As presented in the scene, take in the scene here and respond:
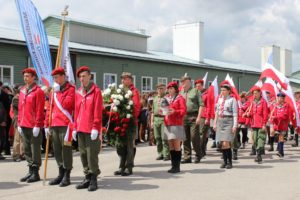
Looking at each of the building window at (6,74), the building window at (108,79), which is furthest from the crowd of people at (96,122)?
the building window at (108,79)

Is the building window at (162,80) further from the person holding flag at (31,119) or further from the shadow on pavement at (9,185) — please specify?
the shadow on pavement at (9,185)

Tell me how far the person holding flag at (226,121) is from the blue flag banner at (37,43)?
3.91m

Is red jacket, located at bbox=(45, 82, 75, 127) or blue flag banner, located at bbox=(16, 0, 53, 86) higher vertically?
blue flag banner, located at bbox=(16, 0, 53, 86)

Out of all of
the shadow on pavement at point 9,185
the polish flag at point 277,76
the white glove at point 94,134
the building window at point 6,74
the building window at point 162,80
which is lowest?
the shadow on pavement at point 9,185

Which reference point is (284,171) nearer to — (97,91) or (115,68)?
(97,91)

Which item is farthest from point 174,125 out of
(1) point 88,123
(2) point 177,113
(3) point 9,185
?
(3) point 9,185

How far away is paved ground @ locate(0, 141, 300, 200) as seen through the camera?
717 cm

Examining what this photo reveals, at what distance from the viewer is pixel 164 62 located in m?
30.4

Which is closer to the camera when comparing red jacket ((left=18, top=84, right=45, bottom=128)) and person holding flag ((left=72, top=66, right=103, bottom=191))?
person holding flag ((left=72, top=66, right=103, bottom=191))

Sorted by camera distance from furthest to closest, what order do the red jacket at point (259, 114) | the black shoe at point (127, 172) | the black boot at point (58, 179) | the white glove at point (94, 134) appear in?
the red jacket at point (259, 114) < the black shoe at point (127, 172) < the black boot at point (58, 179) < the white glove at point (94, 134)

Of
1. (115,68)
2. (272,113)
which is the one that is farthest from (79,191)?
(115,68)

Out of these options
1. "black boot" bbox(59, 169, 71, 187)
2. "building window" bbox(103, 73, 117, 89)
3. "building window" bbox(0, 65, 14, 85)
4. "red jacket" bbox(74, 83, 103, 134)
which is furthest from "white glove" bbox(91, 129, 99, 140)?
"building window" bbox(103, 73, 117, 89)

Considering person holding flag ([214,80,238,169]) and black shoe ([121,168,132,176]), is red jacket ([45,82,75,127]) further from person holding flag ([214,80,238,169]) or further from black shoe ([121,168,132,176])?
person holding flag ([214,80,238,169])

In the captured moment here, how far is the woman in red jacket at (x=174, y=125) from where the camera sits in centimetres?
946
